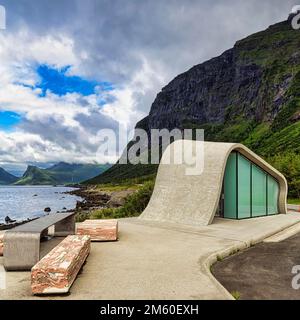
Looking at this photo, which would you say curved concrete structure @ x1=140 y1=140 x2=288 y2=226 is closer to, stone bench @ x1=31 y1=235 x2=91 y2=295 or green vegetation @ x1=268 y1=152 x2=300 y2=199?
stone bench @ x1=31 y1=235 x2=91 y2=295

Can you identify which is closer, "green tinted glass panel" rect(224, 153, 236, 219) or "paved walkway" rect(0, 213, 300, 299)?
"paved walkway" rect(0, 213, 300, 299)

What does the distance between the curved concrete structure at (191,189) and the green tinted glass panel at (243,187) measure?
435mm

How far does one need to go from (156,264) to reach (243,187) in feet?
33.2

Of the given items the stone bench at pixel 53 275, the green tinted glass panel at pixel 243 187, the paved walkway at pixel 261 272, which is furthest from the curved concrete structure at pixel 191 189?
the stone bench at pixel 53 275

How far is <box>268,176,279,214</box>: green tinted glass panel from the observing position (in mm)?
18328

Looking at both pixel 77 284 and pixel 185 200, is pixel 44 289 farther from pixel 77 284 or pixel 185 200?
pixel 185 200

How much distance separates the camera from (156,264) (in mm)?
7734

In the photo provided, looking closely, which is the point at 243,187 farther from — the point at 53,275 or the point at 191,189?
the point at 53,275

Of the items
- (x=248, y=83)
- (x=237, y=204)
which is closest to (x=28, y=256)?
(x=237, y=204)

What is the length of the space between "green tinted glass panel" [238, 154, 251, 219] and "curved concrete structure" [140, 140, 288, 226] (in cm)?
44

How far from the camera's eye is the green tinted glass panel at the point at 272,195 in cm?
1833

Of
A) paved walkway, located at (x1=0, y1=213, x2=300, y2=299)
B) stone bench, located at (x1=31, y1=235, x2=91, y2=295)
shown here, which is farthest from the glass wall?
stone bench, located at (x1=31, y1=235, x2=91, y2=295)

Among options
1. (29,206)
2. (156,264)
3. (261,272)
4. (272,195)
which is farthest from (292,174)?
(29,206)
